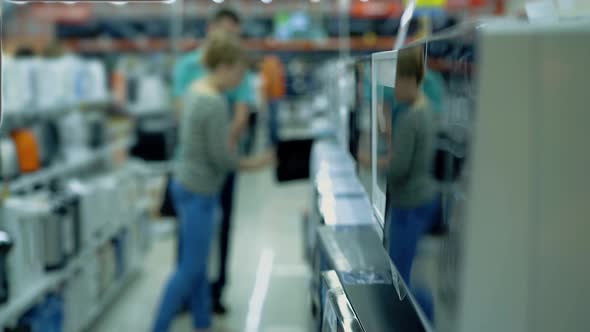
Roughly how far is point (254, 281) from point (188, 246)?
1.62m

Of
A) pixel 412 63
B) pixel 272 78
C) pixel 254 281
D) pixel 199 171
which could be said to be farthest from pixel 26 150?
pixel 272 78

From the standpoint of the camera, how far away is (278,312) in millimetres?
4246

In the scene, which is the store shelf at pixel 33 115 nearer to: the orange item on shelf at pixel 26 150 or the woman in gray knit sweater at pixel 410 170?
the orange item on shelf at pixel 26 150

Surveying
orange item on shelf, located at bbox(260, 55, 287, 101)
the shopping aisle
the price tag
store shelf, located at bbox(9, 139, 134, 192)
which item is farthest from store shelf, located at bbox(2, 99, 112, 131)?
orange item on shelf, located at bbox(260, 55, 287, 101)

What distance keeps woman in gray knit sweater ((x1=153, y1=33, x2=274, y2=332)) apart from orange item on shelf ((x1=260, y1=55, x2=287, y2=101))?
6906 millimetres

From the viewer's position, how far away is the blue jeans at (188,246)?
3.27 m

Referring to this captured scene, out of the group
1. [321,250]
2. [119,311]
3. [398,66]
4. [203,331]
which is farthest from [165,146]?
[398,66]

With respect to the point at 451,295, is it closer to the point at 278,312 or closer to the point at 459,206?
the point at 459,206

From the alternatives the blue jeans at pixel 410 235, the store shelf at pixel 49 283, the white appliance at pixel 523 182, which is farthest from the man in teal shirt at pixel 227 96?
the white appliance at pixel 523 182

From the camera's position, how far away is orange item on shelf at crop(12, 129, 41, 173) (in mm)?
3660

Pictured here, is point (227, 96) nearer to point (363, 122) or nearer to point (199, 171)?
point (199, 171)

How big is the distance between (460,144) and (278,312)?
11.9ft

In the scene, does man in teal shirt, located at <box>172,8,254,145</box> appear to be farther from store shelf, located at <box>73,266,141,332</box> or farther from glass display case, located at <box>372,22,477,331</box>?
glass display case, located at <box>372,22,477,331</box>

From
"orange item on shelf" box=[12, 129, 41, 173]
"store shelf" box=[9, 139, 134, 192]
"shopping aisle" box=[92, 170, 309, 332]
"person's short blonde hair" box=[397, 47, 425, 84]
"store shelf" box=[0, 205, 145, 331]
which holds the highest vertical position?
"person's short blonde hair" box=[397, 47, 425, 84]
